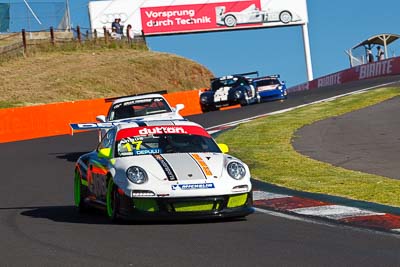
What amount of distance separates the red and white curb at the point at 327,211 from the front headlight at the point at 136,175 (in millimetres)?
1917

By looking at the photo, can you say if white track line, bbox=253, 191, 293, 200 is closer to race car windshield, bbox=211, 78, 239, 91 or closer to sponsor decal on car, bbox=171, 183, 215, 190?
sponsor decal on car, bbox=171, 183, 215, 190

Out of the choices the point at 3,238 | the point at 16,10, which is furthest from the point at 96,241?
the point at 16,10

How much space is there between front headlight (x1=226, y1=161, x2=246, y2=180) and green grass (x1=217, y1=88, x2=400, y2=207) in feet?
6.42

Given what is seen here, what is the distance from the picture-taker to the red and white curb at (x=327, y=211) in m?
10.8

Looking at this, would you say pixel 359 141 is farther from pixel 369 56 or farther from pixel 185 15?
pixel 185 15

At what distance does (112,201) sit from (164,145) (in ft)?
3.50

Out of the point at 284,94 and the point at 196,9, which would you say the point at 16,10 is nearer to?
the point at 196,9

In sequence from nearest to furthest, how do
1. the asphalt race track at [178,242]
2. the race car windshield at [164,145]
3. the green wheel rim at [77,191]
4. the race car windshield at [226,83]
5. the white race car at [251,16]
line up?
the asphalt race track at [178,242] < the race car windshield at [164,145] < the green wheel rim at [77,191] < the race car windshield at [226,83] < the white race car at [251,16]

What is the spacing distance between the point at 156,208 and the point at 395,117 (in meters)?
16.8

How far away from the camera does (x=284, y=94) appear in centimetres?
4150

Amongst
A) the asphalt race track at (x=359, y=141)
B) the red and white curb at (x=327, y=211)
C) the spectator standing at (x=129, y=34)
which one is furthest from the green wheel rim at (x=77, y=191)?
the spectator standing at (x=129, y=34)

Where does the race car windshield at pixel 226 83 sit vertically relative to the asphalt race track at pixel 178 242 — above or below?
above

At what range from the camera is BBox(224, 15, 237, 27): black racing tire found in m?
74.2

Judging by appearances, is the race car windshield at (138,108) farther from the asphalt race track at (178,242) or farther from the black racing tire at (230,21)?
the black racing tire at (230,21)
